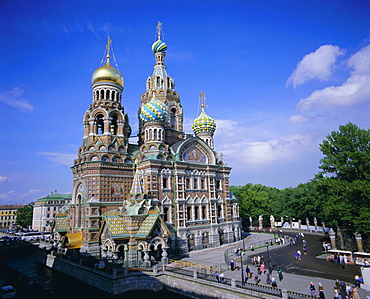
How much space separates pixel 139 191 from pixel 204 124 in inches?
686

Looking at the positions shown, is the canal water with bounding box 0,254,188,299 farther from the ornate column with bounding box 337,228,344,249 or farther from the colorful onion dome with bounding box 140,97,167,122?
the ornate column with bounding box 337,228,344,249

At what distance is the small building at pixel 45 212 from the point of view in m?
65.4

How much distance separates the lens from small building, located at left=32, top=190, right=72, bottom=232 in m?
65.4

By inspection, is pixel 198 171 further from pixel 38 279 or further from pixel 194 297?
pixel 38 279

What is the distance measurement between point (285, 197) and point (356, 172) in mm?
30205

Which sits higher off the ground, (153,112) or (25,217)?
(153,112)

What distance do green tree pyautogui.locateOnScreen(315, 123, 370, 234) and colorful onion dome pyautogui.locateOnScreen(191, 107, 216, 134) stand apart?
48.7 ft

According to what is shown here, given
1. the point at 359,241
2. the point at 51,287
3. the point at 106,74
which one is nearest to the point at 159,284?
the point at 51,287

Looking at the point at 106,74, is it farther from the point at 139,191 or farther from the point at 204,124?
the point at 139,191

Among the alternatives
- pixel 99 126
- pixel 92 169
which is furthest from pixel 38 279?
pixel 99 126

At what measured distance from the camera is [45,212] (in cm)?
6562

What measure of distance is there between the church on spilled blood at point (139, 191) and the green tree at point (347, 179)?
12528 mm

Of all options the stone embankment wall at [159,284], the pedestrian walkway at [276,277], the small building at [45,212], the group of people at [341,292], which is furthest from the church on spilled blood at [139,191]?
the small building at [45,212]

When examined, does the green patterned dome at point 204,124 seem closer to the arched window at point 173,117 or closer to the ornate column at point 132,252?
the arched window at point 173,117
